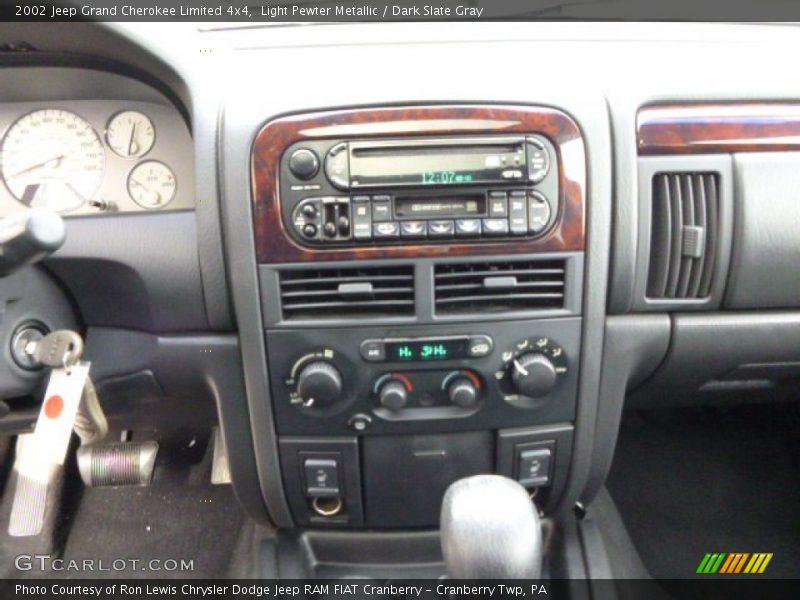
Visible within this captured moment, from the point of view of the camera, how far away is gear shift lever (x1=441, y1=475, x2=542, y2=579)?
1006mm

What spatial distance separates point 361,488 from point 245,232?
0.56 meters

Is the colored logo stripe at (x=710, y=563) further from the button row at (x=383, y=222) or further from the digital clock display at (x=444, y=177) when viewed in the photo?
the digital clock display at (x=444, y=177)

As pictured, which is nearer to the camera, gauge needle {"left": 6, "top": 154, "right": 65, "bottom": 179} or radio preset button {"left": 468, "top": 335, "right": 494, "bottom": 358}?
radio preset button {"left": 468, "top": 335, "right": 494, "bottom": 358}

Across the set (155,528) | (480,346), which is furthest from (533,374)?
(155,528)

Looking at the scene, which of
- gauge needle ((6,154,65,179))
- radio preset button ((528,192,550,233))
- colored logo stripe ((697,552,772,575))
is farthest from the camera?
colored logo stripe ((697,552,772,575))

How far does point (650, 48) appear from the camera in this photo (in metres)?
1.31

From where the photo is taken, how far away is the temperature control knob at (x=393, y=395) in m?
1.17

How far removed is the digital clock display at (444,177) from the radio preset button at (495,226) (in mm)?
77

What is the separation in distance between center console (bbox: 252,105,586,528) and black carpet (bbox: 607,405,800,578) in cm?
73

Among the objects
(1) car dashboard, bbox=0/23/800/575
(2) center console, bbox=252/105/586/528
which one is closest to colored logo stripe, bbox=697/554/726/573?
(1) car dashboard, bbox=0/23/800/575

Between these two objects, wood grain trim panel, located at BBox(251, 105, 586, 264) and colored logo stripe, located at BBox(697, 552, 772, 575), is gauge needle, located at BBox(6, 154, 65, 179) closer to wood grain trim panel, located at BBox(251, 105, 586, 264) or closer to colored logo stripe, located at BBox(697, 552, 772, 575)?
wood grain trim panel, located at BBox(251, 105, 586, 264)

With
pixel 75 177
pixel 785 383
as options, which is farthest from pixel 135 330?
pixel 785 383

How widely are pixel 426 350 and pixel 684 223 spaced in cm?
52

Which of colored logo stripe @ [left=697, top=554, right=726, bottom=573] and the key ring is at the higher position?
the key ring
